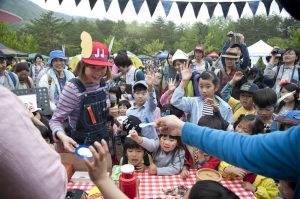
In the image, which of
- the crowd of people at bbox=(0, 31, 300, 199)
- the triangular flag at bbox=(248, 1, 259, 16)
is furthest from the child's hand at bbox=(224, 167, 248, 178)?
the triangular flag at bbox=(248, 1, 259, 16)

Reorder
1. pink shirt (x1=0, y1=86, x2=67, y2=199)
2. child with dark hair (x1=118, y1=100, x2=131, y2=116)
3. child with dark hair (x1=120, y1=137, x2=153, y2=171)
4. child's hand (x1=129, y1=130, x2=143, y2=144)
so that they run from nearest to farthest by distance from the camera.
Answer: pink shirt (x1=0, y1=86, x2=67, y2=199), child's hand (x1=129, y1=130, x2=143, y2=144), child with dark hair (x1=120, y1=137, x2=153, y2=171), child with dark hair (x1=118, y1=100, x2=131, y2=116)

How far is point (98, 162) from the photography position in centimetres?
95

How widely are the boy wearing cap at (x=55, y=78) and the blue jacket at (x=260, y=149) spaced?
2881mm

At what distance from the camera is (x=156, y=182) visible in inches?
79.2

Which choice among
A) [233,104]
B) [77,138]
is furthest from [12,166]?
[233,104]

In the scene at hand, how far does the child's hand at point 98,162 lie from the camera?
3.06 ft

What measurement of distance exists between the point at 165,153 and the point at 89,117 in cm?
83

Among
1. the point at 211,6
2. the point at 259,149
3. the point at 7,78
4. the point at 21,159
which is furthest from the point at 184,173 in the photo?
the point at 211,6

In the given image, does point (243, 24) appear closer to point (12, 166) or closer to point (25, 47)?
point (25, 47)

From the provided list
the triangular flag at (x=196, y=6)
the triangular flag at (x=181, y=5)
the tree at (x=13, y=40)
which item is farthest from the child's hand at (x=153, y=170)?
the tree at (x=13, y=40)

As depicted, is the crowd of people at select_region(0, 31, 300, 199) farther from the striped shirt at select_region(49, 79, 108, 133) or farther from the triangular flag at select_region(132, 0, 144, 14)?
the triangular flag at select_region(132, 0, 144, 14)

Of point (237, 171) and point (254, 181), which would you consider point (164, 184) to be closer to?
point (237, 171)

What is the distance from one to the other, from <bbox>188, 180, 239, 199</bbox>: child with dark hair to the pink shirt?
0.74 meters

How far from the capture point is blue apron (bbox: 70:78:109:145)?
6.59 feet
